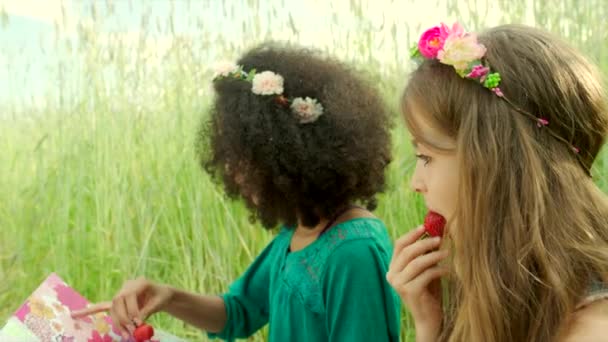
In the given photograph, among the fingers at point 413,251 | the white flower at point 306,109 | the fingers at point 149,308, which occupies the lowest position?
the fingers at point 149,308

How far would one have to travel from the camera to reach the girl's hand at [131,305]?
126 cm

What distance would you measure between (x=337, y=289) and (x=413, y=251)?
220 mm

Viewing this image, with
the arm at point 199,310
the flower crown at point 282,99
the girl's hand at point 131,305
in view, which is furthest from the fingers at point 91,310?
the flower crown at point 282,99

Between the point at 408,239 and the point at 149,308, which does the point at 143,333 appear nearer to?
the point at 149,308

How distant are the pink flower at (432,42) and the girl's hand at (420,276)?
22 cm

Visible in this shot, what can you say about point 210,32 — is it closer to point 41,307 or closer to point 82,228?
point 82,228

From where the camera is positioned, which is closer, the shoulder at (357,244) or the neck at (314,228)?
the shoulder at (357,244)

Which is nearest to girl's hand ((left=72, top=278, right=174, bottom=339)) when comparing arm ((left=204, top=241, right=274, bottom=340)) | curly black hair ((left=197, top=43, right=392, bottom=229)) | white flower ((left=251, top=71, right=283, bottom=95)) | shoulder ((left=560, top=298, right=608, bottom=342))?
arm ((left=204, top=241, right=274, bottom=340))

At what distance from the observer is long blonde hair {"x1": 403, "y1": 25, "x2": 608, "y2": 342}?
905mm

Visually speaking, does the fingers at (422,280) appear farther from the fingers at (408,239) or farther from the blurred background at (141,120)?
the blurred background at (141,120)

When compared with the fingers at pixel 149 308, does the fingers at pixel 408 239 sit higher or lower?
higher

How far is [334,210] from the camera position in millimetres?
1308

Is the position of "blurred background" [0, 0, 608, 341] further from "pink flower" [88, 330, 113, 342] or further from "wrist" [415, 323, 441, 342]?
"wrist" [415, 323, 441, 342]

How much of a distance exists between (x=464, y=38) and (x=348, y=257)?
0.39 metres
